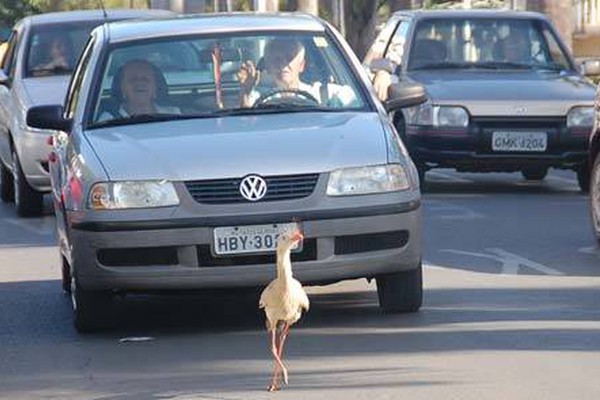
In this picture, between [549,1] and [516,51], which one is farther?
[549,1]

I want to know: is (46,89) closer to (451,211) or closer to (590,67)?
(451,211)

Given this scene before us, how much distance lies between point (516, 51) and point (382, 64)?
2.26 m

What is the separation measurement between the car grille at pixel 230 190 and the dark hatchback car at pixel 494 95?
839cm

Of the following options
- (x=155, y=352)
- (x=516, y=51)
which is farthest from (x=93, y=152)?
(x=516, y=51)

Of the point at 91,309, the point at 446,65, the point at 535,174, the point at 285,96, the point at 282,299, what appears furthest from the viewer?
the point at 535,174

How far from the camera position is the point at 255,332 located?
9867 mm

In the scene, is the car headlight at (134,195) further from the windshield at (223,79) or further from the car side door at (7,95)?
the car side door at (7,95)

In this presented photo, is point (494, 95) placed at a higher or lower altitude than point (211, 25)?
lower

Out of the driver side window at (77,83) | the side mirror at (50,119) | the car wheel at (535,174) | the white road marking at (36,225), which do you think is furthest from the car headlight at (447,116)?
the side mirror at (50,119)

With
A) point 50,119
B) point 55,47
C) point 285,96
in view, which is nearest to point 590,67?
point 55,47

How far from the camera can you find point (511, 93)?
18.0 m

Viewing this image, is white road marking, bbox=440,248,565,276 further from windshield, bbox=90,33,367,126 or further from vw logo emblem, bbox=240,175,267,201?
vw logo emblem, bbox=240,175,267,201

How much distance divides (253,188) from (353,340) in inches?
37.5

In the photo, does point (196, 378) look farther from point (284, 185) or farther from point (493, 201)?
point (493, 201)
